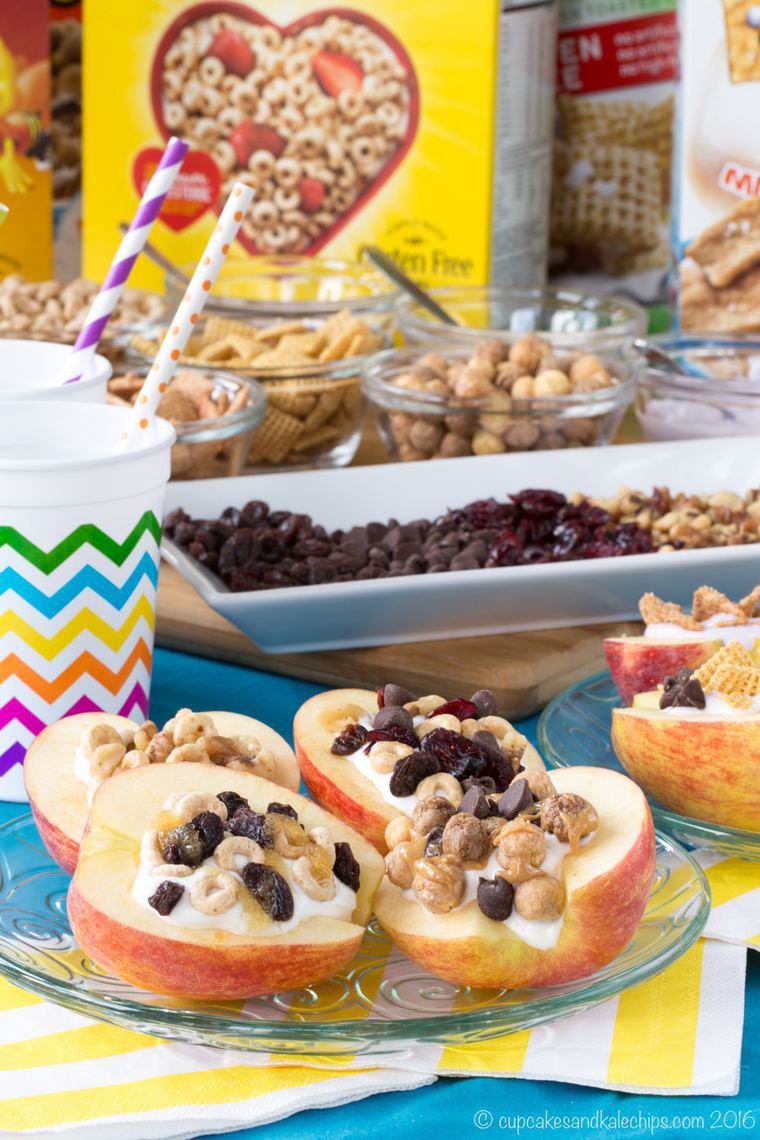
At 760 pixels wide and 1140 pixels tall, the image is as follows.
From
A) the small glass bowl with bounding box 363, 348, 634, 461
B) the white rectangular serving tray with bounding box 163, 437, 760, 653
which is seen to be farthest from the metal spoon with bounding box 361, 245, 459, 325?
the white rectangular serving tray with bounding box 163, 437, 760, 653

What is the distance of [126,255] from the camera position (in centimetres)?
98

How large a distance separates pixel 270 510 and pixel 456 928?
664 millimetres

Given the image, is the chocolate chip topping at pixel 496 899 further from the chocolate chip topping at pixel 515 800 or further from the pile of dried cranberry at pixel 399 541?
the pile of dried cranberry at pixel 399 541

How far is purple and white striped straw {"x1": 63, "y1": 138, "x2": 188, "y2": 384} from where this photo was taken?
3.10ft

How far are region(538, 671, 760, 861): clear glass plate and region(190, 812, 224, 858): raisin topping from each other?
11.0 inches

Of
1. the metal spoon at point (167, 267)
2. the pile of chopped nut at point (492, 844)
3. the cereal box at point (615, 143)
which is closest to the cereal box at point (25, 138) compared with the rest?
the metal spoon at point (167, 267)

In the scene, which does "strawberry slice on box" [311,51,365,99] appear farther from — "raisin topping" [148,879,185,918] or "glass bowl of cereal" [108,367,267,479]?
"raisin topping" [148,879,185,918]

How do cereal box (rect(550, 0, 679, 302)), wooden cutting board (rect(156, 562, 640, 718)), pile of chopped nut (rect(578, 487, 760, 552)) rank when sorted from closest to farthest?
wooden cutting board (rect(156, 562, 640, 718)) < pile of chopped nut (rect(578, 487, 760, 552)) < cereal box (rect(550, 0, 679, 302))

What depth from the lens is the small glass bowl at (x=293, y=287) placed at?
172cm

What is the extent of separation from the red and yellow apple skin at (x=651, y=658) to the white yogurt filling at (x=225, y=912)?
1.09 feet

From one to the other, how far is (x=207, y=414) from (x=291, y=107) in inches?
23.1

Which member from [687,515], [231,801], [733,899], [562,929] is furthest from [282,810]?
[687,515]

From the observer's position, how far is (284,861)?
667 millimetres

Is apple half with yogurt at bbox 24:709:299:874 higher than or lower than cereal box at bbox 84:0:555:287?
lower
